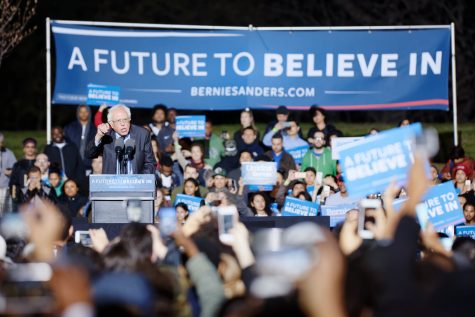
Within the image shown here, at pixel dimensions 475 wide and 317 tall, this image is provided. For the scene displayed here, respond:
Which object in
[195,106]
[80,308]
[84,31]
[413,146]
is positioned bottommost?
[80,308]

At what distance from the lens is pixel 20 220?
27.0 ft

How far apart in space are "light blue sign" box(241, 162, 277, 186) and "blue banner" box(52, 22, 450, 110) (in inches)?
144

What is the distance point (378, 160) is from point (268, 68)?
39.6ft

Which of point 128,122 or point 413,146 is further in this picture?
point 128,122

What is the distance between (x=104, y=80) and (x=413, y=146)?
12.6m

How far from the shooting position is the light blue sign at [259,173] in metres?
16.5

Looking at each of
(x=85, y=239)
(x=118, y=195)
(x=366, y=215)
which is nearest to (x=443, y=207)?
(x=366, y=215)

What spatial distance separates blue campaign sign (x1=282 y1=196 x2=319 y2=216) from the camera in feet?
47.1

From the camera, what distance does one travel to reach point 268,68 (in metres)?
20.1

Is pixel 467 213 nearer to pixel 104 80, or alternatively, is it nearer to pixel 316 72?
pixel 316 72

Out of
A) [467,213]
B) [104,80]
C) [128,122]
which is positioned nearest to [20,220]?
[128,122]

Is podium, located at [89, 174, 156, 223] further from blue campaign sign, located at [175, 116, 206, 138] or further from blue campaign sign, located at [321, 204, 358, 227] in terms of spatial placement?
blue campaign sign, located at [175, 116, 206, 138]

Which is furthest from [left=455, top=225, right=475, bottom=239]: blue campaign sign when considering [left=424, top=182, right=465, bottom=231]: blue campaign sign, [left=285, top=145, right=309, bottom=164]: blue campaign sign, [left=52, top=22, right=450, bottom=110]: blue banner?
[left=52, top=22, right=450, bottom=110]: blue banner

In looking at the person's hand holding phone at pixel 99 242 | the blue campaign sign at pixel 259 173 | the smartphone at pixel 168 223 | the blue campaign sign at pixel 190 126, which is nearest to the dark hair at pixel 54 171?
the blue campaign sign at pixel 190 126
